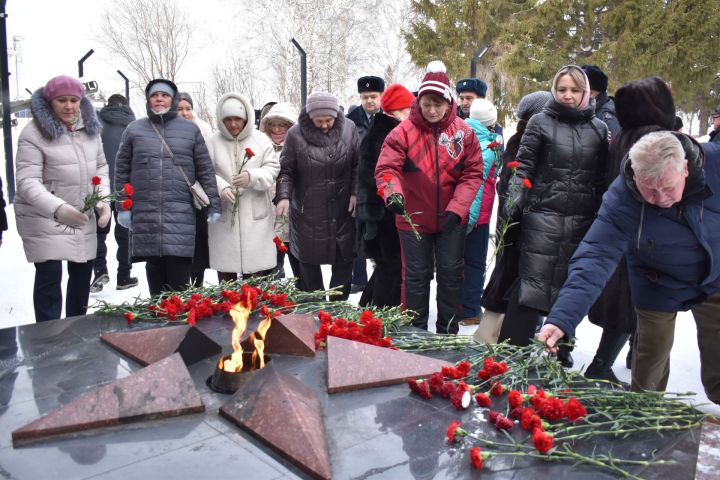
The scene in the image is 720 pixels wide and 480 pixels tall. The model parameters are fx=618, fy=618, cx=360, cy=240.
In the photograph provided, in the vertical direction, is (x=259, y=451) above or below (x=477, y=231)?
below

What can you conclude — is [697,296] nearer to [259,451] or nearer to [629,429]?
[629,429]

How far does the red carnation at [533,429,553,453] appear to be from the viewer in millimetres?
1785

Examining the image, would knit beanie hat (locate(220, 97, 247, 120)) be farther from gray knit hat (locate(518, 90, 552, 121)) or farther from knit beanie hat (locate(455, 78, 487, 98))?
knit beanie hat (locate(455, 78, 487, 98))

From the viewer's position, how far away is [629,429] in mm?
1961

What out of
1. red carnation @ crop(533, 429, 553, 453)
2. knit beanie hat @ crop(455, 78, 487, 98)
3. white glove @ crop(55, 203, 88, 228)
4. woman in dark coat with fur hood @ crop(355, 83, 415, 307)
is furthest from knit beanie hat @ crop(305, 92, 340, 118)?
red carnation @ crop(533, 429, 553, 453)

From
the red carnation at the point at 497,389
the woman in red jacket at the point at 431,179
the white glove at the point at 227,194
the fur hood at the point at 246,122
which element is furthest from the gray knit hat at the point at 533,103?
the red carnation at the point at 497,389

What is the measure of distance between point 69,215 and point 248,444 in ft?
7.19

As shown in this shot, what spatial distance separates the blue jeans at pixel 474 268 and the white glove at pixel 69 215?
2748mm

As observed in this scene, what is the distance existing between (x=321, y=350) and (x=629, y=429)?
4.28ft

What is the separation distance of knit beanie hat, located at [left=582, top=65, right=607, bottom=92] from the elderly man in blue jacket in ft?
6.49

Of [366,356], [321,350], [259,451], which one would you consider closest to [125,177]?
[321,350]

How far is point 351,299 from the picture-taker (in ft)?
17.9

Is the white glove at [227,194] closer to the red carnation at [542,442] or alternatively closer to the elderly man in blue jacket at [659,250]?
the elderly man in blue jacket at [659,250]

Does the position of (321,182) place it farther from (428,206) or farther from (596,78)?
(596,78)
